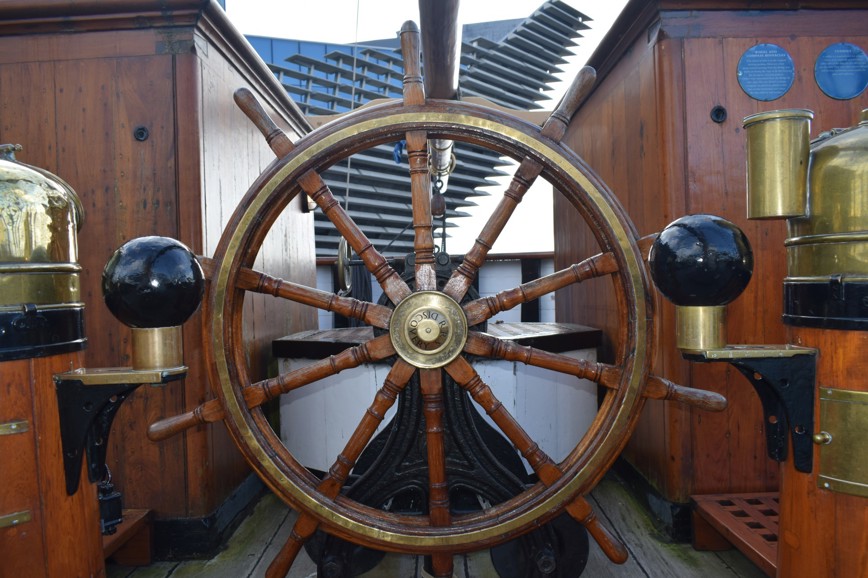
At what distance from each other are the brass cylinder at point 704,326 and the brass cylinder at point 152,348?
93 cm

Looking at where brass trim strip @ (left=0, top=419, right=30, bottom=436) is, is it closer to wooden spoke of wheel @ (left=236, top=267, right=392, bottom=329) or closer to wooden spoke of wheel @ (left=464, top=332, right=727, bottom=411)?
wooden spoke of wheel @ (left=236, top=267, right=392, bottom=329)

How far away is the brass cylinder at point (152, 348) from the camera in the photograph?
1.18 m

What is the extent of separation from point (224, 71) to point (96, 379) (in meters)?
1.19

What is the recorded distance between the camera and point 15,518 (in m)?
1.08

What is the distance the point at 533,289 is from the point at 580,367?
0.18 m

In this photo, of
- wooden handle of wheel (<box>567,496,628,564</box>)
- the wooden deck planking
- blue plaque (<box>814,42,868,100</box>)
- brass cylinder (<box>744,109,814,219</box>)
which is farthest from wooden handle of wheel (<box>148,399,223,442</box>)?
blue plaque (<box>814,42,868,100</box>)

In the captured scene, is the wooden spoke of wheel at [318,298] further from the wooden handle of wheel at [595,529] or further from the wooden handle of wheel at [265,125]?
the wooden handle of wheel at [595,529]

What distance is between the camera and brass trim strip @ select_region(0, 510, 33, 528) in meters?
1.07

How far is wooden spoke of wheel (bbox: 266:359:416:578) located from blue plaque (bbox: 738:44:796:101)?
1.28 metres

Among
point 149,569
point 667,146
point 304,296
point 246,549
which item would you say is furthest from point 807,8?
point 149,569

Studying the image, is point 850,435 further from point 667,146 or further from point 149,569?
point 149,569

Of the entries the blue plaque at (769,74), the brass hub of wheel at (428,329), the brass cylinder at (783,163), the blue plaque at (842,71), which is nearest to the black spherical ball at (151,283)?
the brass hub of wheel at (428,329)

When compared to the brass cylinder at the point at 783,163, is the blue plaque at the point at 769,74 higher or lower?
higher

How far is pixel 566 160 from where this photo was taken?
1291 mm
